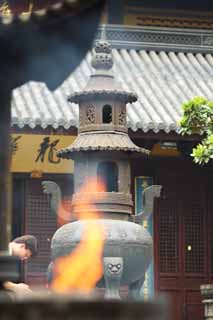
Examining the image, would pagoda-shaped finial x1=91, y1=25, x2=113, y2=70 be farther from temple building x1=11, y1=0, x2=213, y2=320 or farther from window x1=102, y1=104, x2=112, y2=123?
temple building x1=11, y1=0, x2=213, y2=320

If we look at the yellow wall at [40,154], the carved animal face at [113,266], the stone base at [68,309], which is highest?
the yellow wall at [40,154]

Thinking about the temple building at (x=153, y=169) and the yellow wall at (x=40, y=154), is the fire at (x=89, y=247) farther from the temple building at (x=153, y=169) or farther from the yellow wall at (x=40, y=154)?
the yellow wall at (x=40, y=154)

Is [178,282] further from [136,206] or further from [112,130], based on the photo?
[112,130]

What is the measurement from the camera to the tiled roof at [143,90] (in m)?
12.1

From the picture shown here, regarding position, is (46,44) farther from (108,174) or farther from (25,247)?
(108,174)

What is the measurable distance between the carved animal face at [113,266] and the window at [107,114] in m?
1.47

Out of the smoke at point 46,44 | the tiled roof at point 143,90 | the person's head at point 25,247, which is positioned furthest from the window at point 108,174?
the smoke at point 46,44

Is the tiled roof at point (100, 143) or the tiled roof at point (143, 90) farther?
the tiled roof at point (143, 90)

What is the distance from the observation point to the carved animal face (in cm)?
894

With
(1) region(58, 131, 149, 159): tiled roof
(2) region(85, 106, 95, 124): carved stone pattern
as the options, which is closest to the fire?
(1) region(58, 131, 149, 159): tiled roof

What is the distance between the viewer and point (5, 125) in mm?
2805

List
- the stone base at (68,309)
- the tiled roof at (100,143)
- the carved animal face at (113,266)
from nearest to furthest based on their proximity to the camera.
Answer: the stone base at (68,309)
the carved animal face at (113,266)
the tiled roof at (100,143)

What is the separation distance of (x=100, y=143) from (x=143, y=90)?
16.0 feet

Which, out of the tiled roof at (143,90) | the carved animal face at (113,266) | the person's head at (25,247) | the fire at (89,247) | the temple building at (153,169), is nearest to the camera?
the person's head at (25,247)
